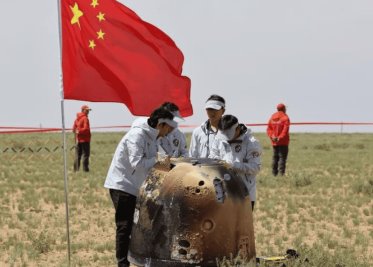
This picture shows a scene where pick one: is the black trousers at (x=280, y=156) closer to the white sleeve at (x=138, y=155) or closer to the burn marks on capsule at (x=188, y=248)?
the white sleeve at (x=138, y=155)

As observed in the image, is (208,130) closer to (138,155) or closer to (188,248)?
(138,155)

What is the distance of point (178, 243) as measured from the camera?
5562 mm

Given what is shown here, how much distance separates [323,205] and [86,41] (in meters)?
7.28

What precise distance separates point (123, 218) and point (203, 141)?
116cm

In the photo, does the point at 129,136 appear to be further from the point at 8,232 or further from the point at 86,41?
the point at 8,232

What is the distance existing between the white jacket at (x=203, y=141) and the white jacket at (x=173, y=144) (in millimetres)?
114

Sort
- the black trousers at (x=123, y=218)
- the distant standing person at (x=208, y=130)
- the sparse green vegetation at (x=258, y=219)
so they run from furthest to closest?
1. the sparse green vegetation at (x=258, y=219)
2. the black trousers at (x=123, y=218)
3. the distant standing person at (x=208, y=130)

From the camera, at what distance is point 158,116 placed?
20.1 feet

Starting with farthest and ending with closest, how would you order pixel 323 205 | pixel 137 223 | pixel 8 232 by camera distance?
pixel 323 205 → pixel 8 232 → pixel 137 223

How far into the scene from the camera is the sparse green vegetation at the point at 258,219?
8.48 meters

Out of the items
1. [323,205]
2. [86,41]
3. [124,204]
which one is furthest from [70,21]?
[323,205]

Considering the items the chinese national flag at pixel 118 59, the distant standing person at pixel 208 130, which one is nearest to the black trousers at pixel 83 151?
the chinese national flag at pixel 118 59

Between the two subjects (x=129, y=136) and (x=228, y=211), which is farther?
(x=129, y=136)

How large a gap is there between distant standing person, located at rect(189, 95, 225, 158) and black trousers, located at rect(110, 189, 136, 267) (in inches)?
34.3
